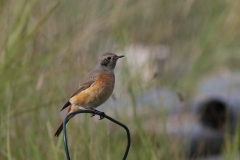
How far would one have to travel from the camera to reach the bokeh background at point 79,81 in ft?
9.35

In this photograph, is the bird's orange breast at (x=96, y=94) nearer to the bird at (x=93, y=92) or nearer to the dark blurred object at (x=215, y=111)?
the bird at (x=93, y=92)

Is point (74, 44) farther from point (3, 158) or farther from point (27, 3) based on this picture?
point (3, 158)

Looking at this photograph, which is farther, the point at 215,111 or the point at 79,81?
the point at 215,111

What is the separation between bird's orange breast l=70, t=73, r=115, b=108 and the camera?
2486mm

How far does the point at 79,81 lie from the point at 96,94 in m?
0.94

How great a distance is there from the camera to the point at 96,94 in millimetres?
2516

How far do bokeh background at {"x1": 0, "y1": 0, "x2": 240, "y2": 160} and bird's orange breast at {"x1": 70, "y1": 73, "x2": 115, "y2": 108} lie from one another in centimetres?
21

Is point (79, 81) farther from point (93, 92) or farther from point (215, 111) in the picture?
point (215, 111)

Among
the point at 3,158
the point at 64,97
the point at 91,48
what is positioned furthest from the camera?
the point at 91,48

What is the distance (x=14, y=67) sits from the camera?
304cm

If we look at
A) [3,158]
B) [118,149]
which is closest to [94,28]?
[118,149]

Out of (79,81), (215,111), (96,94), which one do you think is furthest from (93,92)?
(215,111)

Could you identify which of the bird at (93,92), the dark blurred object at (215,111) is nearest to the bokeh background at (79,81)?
the bird at (93,92)

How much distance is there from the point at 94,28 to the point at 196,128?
1.76m
